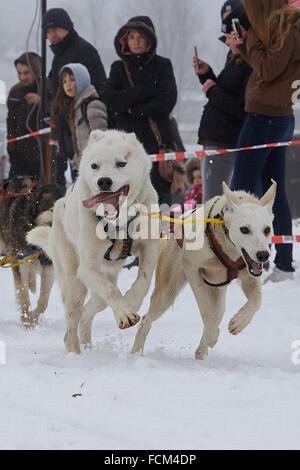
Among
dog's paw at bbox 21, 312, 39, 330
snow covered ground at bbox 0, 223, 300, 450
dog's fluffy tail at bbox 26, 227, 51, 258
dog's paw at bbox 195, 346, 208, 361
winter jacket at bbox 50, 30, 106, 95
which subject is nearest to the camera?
snow covered ground at bbox 0, 223, 300, 450

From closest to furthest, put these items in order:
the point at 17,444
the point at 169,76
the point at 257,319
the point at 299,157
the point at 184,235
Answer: the point at 17,444
the point at 184,235
the point at 257,319
the point at 169,76
the point at 299,157

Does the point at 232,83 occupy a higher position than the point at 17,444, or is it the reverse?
the point at 232,83

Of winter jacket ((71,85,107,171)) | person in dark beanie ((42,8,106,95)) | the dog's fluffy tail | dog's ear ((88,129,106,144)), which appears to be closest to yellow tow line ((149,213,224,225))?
dog's ear ((88,129,106,144))

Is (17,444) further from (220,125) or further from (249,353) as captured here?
(220,125)

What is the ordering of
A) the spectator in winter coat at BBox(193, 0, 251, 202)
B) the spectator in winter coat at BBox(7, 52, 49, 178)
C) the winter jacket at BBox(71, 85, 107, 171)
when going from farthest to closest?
the spectator in winter coat at BBox(7, 52, 49, 178)
the winter jacket at BBox(71, 85, 107, 171)
the spectator in winter coat at BBox(193, 0, 251, 202)

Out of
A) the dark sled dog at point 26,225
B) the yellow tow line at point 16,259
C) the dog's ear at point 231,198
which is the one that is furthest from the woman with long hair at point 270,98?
the dog's ear at point 231,198

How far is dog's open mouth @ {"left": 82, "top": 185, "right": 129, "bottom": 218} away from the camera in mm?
2908

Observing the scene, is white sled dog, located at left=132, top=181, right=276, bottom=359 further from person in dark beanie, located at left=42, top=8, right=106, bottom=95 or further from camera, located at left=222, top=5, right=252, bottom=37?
person in dark beanie, located at left=42, top=8, right=106, bottom=95

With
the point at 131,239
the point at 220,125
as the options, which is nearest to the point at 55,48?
the point at 220,125

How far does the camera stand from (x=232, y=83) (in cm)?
498

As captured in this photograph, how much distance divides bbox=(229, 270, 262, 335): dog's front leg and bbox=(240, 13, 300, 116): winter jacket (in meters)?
1.67

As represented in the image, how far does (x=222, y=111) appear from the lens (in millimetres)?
5082

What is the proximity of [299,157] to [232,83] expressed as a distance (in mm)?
3040

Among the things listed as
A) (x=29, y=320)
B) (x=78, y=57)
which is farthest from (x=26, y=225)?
(x=78, y=57)
